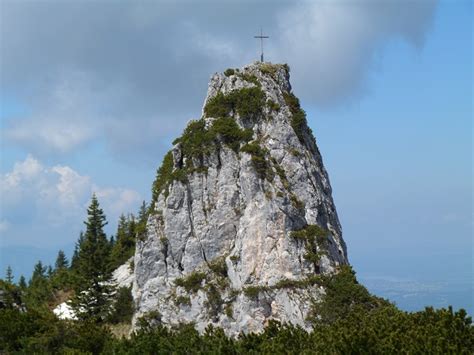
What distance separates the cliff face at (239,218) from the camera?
1953 inches

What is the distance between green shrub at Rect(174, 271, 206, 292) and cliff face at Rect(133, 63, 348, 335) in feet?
0.30

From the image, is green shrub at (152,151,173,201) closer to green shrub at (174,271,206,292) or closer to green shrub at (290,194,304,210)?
green shrub at (174,271,206,292)

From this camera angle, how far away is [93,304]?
57.8m

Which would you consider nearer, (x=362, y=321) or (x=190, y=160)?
(x=362, y=321)

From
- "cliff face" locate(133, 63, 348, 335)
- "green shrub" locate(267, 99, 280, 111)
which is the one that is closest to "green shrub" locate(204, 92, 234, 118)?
"cliff face" locate(133, 63, 348, 335)

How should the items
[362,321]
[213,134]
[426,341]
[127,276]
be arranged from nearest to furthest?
[426,341] < [362,321] < [213,134] < [127,276]

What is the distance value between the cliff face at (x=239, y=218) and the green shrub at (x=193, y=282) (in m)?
0.09

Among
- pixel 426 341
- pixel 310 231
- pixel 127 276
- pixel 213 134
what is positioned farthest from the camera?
pixel 127 276

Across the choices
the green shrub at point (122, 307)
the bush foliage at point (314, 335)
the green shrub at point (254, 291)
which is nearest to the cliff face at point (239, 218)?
the green shrub at point (254, 291)

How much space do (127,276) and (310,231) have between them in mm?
24191

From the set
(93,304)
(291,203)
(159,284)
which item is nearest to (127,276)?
(93,304)

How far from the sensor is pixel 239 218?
5350 centimetres

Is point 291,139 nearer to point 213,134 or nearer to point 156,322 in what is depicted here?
point 213,134

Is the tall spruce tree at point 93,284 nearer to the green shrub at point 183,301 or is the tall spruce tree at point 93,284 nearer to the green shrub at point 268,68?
the green shrub at point 183,301
